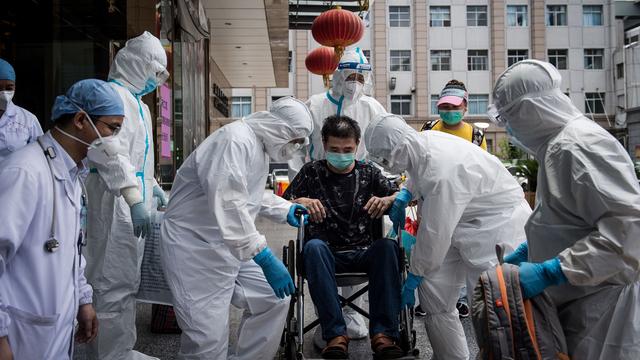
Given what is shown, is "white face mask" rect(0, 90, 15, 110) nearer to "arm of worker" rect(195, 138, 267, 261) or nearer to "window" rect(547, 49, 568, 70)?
"arm of worker" rect(195, 138, 267, 261)

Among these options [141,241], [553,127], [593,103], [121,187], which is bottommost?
[141,241]

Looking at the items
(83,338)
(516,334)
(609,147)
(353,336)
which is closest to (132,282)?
(83,338)

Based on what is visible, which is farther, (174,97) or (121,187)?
(174,97)

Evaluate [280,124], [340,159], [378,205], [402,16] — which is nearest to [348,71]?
[340,159]

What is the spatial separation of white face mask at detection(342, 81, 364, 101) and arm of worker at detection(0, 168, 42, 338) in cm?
315

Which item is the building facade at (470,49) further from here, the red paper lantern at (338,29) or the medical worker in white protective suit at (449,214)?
the medical worker in white protective suit at (449,214)

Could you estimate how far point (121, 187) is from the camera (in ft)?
9.64

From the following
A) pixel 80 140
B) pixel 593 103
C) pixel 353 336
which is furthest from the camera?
pixel 593 103

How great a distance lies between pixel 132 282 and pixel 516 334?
81.8 inches

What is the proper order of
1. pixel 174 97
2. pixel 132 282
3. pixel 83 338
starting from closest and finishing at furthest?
pixel 83 338 → pixel 132 282 → pixel 174 97

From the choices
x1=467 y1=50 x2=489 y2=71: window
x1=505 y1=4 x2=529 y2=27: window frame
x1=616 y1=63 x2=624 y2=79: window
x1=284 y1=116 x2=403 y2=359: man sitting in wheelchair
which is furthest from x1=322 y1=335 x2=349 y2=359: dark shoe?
x1=616 y1=63 x2=624 y2=79: window

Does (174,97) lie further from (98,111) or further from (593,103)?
(593,103)

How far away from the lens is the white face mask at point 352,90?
462 centimetres

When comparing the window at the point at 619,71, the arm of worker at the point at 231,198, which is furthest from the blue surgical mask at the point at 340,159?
the window at the point at 619,71
